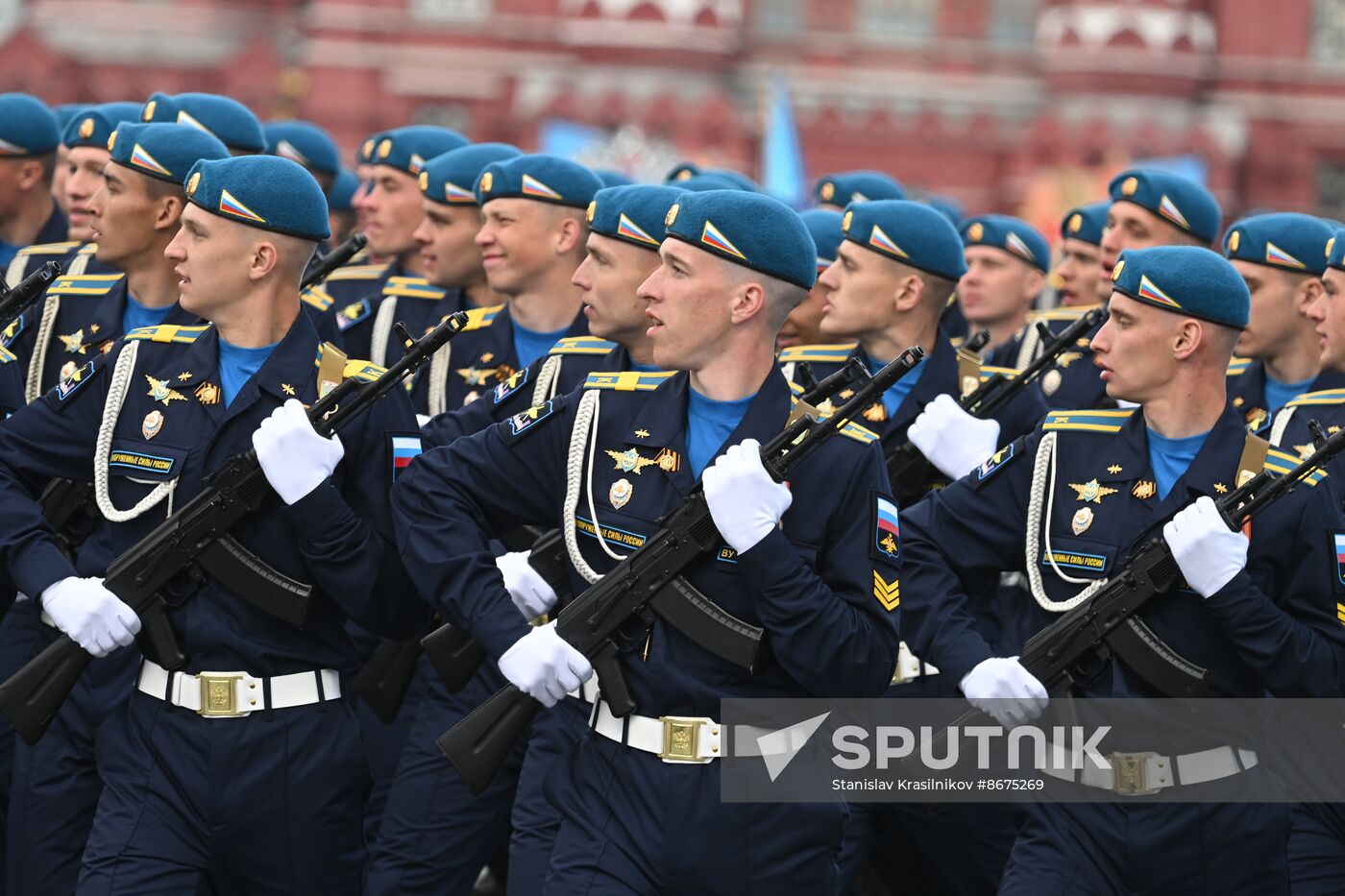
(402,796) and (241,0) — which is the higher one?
(402,796)

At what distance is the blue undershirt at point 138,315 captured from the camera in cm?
620

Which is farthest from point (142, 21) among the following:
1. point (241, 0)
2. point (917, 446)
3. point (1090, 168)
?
point (917, 446)

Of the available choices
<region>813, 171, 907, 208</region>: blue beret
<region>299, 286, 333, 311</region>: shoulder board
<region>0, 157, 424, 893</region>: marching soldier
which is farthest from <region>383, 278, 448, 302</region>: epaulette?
<region>0, 157, 424, 893</region>: marching soldier

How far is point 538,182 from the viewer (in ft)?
23.2

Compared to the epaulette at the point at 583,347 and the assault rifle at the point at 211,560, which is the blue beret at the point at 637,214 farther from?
the assault rifle at the point at 211,560

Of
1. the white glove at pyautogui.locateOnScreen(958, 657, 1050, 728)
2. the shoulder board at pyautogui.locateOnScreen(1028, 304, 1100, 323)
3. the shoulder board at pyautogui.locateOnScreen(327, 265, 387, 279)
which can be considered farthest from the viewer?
the shoulder board at pyautogui.locateOnScreen(327, 265, 387, 279)

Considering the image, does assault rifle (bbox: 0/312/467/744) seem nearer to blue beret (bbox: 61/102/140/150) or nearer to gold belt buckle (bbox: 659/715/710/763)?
gold belt buckle (bbox: 659/715/710/763)

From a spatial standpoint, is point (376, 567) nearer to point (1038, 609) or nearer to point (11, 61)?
point (1038, 609)

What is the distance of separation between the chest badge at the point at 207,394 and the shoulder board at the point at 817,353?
240 cm

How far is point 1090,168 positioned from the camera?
3127 cm

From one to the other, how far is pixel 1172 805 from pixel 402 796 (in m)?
2.21

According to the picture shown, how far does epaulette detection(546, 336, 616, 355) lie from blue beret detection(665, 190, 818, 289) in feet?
4.77

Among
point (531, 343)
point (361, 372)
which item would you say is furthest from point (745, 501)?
point (531, 343)

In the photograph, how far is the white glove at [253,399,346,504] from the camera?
4.65 meters
